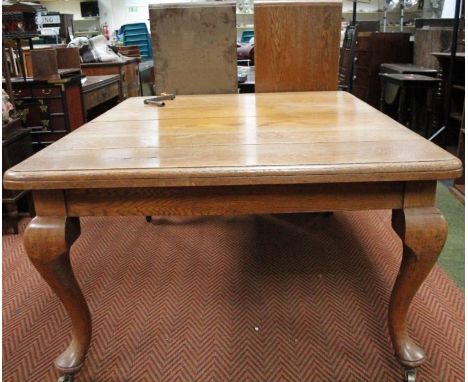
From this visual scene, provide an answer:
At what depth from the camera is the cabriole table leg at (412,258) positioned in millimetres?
1023

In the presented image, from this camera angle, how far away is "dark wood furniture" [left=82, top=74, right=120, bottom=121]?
124 inches

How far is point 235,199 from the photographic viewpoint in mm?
1025

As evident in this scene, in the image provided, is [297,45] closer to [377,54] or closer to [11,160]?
[11,160]

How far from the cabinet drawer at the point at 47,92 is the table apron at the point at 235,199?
1.82 m

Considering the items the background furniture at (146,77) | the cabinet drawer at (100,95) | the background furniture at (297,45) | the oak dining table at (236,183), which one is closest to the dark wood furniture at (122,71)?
the cabinet drawer at (100,95)

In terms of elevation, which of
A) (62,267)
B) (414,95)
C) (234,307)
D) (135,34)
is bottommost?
(234,307)

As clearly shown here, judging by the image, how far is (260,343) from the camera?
137 centimetres

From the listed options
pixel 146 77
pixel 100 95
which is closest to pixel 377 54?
pixel 146 77

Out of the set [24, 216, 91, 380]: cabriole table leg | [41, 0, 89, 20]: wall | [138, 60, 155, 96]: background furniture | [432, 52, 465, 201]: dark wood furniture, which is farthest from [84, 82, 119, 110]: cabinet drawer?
[41, 0, 89, 20]: wall

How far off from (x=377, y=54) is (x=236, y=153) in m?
4.20

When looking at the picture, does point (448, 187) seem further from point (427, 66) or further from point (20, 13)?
point (20, 13)

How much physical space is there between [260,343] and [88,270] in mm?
840

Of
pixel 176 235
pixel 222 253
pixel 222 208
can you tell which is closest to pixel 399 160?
pixel 222 208

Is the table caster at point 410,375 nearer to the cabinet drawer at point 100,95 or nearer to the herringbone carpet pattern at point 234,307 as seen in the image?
the herringbone carpet pattern at point 234,307
